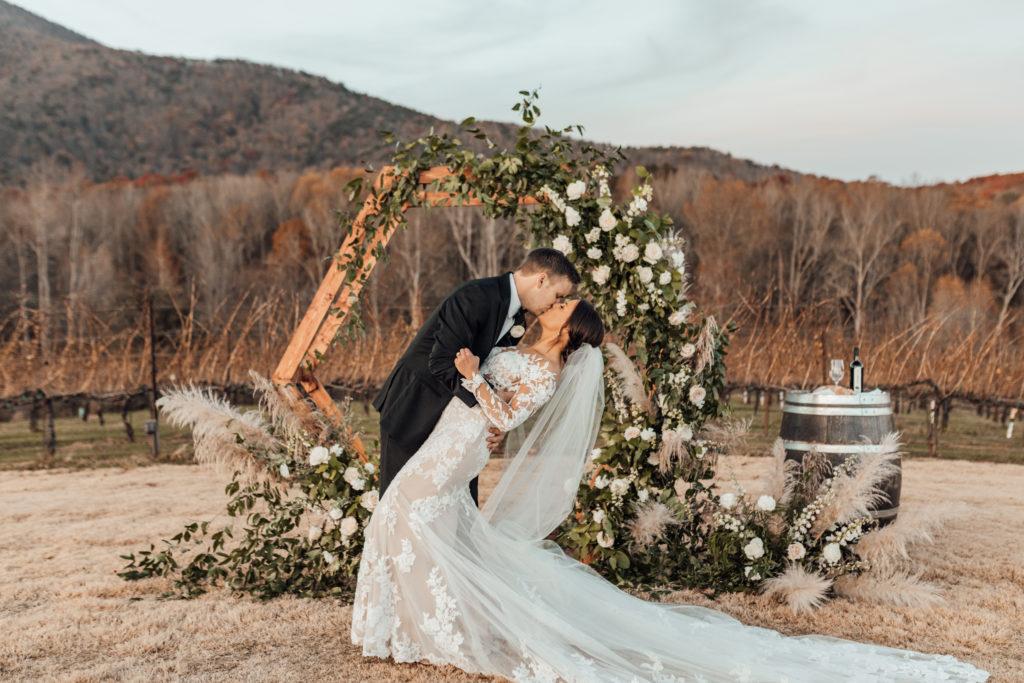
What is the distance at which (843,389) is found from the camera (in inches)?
213

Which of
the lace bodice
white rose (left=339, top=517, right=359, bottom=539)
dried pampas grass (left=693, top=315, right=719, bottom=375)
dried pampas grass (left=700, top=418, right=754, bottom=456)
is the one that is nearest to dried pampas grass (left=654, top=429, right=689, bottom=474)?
dried pampas grass (left=700, top=418, right=754, bottom=456)

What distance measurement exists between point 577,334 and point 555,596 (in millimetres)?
1274

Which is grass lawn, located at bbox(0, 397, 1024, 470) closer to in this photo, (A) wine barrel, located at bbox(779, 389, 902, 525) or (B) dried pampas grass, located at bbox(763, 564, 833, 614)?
(A) wine barrel, located at bbox(779, 389, 902, 525)

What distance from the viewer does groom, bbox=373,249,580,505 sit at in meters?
3.82

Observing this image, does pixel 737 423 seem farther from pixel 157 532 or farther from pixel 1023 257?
pixel 1023 257

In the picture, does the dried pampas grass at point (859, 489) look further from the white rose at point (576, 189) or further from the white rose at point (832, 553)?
the white rose at point (576, 189)

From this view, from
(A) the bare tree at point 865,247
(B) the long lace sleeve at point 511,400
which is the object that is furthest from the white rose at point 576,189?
(A) the bare tree at point 865,247

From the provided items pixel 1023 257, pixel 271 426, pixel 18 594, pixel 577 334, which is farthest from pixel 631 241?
pixel 1023 257

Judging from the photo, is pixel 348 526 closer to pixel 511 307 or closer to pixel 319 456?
pixel 319 456

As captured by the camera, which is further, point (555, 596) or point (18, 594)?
point (18, 594)

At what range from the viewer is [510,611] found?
12.3ft

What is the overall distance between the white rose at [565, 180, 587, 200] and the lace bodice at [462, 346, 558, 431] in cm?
128

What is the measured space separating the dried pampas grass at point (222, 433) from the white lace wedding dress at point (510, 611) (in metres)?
1.51

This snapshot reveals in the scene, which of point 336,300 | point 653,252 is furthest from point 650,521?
point 336,300
